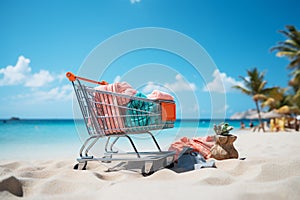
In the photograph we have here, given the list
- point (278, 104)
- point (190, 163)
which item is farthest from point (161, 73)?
point (278, 104)

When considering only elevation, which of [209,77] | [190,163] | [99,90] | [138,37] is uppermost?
[138,37]

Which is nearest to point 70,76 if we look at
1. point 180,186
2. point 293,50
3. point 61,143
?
point 180,186

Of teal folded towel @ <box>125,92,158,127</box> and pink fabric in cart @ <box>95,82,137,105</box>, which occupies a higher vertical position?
pink fabric in cart @ <box>95,82,137,105</box>

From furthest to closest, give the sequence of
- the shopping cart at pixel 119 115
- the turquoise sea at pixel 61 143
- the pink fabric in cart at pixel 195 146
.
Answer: the turquoise sea at pixel 61 143
the pink fabric in cart at pixel 195 146
the shopping cart at pixel 119 115

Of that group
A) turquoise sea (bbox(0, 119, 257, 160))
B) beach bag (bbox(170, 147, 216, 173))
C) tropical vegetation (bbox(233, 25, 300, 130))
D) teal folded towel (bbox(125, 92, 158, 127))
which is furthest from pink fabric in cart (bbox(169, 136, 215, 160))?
tropical vegetation (bbox(233, 25, 300, 130))

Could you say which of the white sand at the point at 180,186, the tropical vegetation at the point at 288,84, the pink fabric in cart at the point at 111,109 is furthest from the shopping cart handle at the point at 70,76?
the tropical vegetation at the point at 288,84

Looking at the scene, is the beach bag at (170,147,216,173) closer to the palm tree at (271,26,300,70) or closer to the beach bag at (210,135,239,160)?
the beach bag at (210,135,239,160)

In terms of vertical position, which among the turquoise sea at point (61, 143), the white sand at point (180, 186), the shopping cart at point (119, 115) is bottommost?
the turquoise sea at point (61, 143)

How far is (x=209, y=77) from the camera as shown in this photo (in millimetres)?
4121

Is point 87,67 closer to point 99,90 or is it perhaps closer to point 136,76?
point 136,76

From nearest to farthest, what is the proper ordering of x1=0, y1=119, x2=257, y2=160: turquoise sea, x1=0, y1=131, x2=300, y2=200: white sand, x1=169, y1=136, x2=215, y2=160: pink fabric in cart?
x1=0, y1=131, x2=300, y2=200: white sand, x1=169, y1=136, x2=215, y2=160: pink fabric in cart, x1=0, y1=119, x2=257, y2=160: turquoise sea

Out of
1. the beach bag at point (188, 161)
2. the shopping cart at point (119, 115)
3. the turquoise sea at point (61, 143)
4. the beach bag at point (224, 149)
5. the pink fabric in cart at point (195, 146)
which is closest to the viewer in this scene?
the beach bag at point (188, 161)

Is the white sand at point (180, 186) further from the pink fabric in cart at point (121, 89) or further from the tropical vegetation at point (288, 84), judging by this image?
the tropical vegetation at point (288, 84)

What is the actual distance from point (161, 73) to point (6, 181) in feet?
9.31
